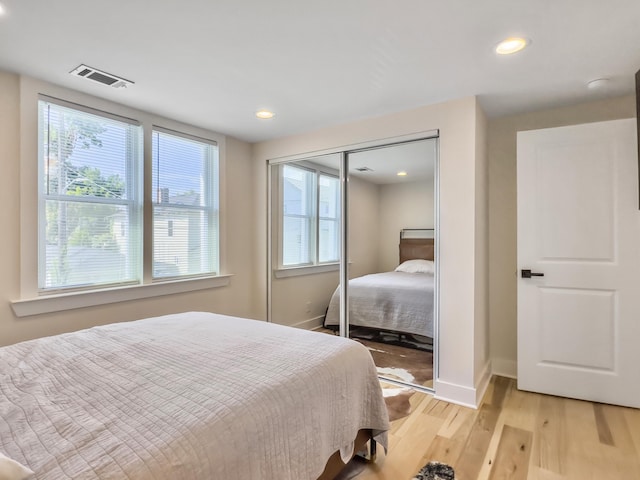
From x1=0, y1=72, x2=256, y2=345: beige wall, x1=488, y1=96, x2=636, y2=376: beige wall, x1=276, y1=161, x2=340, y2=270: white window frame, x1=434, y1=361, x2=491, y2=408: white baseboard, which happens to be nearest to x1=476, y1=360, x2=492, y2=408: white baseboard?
x1=434, y1=361, x2=491, y2=408: white baseboard

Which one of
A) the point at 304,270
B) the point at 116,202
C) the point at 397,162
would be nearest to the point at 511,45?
the point at 397,162

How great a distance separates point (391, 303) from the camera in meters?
3.13

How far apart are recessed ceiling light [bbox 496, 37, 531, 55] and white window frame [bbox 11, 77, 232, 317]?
267cm

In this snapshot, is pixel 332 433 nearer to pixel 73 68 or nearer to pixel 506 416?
pixel 506 416

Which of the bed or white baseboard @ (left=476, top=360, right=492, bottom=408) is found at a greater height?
the bed

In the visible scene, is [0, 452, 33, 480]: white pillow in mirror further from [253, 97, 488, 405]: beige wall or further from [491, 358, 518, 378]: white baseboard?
[491, 358, 518, 378]: white baseboard

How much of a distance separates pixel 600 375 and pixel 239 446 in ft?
9.13

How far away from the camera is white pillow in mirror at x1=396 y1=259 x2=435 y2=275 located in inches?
109

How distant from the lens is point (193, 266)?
3.32m

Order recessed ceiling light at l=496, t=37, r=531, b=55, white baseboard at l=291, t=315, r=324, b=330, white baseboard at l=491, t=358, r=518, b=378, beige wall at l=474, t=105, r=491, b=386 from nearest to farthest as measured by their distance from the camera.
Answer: recessed ceiling light at l=496, t=37, r=531, b=55
beige wall at l=474, t=105, r=491, b=386
white baseboard at l=491, t=358, r=518, b=378
white baseboard at l=291, t=315, r=324, b=330

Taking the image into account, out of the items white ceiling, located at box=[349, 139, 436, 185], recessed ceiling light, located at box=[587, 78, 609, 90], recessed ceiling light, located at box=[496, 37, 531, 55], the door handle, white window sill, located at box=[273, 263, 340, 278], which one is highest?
recessed ceiling light, located at box=[496, 37, 531, 55]

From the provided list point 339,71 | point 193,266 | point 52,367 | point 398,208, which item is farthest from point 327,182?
point 52,367

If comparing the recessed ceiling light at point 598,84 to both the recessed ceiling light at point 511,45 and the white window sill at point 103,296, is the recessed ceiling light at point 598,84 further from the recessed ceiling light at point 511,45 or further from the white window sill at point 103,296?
the white window sill at point 103,296

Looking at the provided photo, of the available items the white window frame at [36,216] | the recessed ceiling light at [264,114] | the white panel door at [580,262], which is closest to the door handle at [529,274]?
the white panel door at [580,262]
